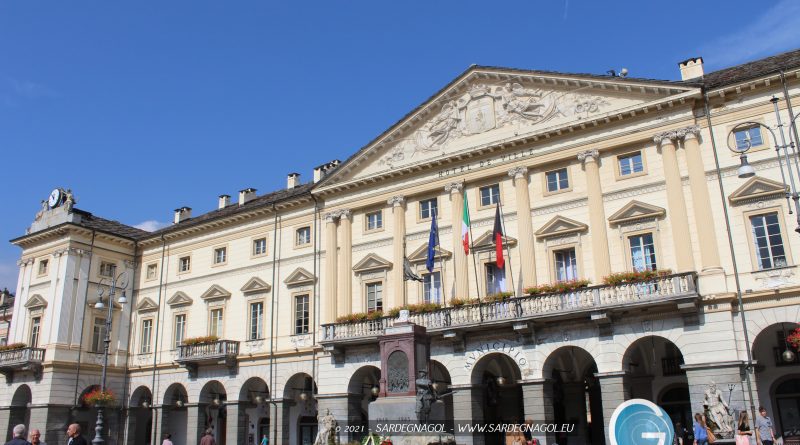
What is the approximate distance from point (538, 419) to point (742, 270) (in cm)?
890

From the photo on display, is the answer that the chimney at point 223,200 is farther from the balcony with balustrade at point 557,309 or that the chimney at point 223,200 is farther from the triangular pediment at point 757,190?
the triangular pediment at point 757,190

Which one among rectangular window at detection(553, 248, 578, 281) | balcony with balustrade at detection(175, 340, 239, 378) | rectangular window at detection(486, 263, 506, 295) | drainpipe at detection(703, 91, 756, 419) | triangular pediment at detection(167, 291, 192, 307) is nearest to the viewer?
drainpipe at detection(703, 91, 756, 419)

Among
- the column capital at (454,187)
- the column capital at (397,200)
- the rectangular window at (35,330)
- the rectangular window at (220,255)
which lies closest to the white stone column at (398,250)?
the column capital at (397,200)

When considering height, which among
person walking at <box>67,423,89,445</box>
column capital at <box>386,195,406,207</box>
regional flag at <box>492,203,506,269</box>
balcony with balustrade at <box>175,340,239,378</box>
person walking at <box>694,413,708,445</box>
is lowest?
person walking at <box>694,413,708,445</box>

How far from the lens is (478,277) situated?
2942cm

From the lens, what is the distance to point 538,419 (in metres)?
25.4

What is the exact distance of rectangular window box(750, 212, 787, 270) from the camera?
23.6 meters

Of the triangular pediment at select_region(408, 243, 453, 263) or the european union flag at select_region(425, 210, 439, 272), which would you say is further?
the triangular pediment at select_region(408, 243, 453, 263)

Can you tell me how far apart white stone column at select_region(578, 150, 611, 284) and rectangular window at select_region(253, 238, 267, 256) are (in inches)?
696

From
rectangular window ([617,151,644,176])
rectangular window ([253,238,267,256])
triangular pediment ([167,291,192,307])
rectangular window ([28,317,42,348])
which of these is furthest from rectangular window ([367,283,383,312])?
rectangular window ([28,317,42,348])

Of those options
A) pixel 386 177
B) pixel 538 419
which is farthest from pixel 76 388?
pixel 538 419

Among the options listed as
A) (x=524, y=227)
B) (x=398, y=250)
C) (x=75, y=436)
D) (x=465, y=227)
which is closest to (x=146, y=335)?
(x=398, y=250)

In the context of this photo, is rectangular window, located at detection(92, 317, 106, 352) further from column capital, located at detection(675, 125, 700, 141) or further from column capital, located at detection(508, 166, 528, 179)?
column capital, located at detection(675, 125, 700, 141)

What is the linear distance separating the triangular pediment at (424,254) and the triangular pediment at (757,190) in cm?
1165
